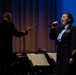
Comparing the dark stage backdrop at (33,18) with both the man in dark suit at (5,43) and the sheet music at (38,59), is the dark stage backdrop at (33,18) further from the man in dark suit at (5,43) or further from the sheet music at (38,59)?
the sheet music at (38,59)

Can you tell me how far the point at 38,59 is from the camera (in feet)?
13.3

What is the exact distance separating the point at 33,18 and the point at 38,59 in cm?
192

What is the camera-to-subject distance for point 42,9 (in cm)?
582

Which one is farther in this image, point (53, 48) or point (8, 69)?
point (53, 48)

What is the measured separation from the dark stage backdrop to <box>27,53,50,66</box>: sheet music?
1.70 metres

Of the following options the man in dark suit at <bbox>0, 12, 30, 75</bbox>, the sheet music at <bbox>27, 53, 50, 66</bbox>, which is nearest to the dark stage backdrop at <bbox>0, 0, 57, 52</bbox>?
the man in dark suit at <bbox>0, 12, 30, 75</bbox>

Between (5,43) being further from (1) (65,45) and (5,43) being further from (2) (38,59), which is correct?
(1) (65,45)

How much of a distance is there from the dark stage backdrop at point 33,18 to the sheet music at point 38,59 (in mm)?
1698

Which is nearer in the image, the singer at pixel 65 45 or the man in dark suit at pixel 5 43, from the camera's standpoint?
the singer at pixel 65 45

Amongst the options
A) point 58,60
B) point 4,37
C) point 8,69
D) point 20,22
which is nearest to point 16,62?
point 8,69

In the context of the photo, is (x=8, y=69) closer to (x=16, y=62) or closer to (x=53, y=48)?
(x=16, y=62)

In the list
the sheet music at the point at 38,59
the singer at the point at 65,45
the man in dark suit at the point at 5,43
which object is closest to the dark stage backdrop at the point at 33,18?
the man in dark suit at the point at 5,43

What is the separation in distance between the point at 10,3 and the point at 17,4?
0.51 feet

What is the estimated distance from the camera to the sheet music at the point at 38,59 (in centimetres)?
402
